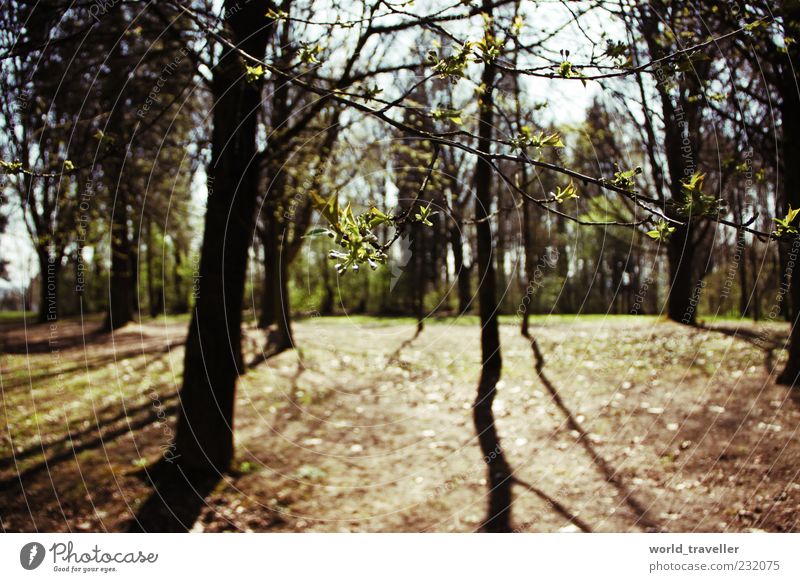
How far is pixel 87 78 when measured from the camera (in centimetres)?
788

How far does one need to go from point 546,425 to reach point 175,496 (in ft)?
16.7

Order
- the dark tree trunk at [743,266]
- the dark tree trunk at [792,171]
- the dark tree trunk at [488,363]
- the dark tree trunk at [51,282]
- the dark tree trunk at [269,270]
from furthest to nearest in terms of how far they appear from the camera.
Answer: the dark tree trunk at [269,270] → the dark tree trunk at [743,266] → the dark tree trunk at [792,171] → the dark tree trunk at [488,363] → the dark tree trunk at [51,282]

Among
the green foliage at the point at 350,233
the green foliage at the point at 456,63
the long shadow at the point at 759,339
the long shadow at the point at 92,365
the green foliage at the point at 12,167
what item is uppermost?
the green foliage at the point at 456,63

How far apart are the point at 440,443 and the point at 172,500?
11.5ft

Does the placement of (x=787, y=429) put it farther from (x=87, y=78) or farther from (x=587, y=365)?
(x=87, y=78)

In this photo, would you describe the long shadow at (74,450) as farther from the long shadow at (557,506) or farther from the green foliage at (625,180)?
the green foliage at (625,180)

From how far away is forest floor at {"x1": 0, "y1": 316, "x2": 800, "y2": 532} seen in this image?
5.39 meters

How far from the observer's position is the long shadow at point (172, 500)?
5375 millimetres

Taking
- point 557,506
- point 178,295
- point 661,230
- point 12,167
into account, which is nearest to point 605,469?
point 557,506

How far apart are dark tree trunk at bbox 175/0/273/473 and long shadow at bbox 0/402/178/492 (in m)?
1.63

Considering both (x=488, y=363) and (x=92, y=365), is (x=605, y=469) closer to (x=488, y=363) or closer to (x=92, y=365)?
(x=488, y=363)

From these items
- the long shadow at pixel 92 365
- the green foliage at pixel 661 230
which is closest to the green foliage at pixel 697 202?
the green foliage at pixel 661 230

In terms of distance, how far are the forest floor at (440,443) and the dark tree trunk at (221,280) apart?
61 centimetres
